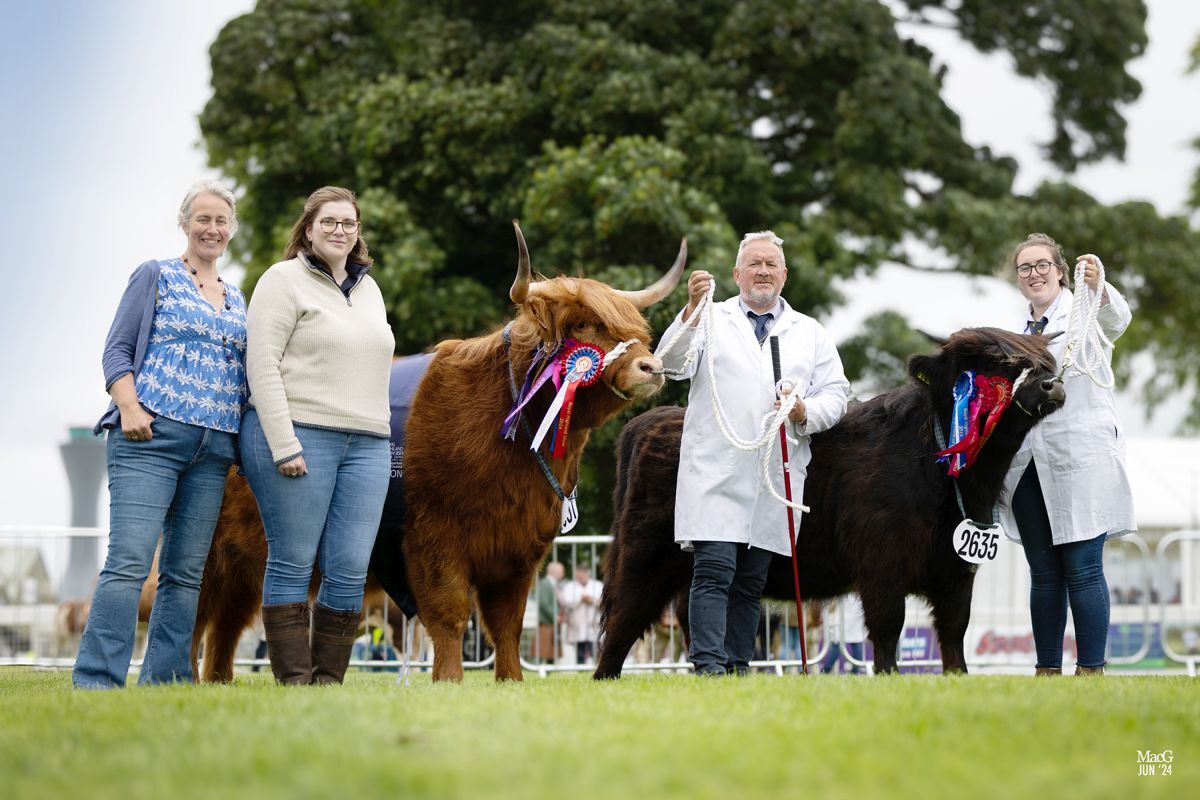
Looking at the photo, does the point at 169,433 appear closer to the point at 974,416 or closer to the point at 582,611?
the point at 974,416

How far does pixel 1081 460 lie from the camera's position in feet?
21.4

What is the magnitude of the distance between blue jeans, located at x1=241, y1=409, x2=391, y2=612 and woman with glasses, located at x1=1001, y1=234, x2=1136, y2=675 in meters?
3.36

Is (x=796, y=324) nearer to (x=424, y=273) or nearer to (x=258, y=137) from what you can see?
(x=424, y=273)

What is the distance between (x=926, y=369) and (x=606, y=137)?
31.9 feet

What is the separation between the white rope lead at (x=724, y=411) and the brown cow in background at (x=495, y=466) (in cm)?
24

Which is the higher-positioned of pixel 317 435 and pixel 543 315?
pixel 543 315

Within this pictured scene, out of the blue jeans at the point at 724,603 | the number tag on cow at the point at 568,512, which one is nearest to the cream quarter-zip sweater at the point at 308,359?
the number tag on cow at the point at 568,512

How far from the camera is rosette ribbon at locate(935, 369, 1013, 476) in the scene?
6344 mm

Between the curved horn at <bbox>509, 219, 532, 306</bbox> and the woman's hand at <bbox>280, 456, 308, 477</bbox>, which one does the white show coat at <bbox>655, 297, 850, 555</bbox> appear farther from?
the woman's hand at <bbox>280, 456, 308, 477</bbox>

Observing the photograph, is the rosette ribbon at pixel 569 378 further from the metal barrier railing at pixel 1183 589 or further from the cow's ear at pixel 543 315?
the metal barrier railing at pixel 1183 589

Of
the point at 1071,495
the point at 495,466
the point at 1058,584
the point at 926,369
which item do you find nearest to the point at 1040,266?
the point at 926,369

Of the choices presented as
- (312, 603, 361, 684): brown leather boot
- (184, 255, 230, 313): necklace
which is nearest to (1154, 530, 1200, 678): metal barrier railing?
(312, 603, 361, 684): brown leather boot

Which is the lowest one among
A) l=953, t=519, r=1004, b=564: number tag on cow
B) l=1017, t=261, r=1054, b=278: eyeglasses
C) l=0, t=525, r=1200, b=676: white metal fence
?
l=0, t=525, r=1200, b=676: white metal fence

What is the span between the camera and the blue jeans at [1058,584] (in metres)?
6.48
